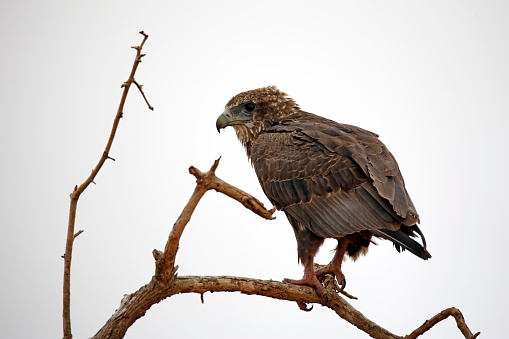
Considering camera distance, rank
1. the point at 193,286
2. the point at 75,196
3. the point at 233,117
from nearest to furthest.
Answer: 1. the point at 75,196
2. the point at 193,286
3. the point at 233,117

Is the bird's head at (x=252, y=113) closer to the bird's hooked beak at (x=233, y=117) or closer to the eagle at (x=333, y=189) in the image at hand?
the bird's hooked beak at (x=233, y=117)

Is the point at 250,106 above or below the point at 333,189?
above

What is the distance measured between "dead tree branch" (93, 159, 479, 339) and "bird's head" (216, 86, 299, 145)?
268 centimetres

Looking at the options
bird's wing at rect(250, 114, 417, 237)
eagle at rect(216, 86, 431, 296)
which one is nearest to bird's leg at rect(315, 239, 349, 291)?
eagle at rect(216, 86, 431, 296)

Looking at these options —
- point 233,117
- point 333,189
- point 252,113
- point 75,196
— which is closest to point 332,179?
point 333,189

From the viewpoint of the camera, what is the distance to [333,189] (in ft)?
20.6

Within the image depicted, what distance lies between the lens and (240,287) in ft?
16.9

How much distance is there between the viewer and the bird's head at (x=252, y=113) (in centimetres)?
769

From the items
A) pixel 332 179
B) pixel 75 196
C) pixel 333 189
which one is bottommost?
pixel 75 196

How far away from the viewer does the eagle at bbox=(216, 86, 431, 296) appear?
5957 mm

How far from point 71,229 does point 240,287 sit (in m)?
1.76

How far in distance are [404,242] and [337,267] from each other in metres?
1.40

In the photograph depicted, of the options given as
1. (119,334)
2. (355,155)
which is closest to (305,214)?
(355,155)

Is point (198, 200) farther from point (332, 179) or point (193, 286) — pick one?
point (332, 179)
